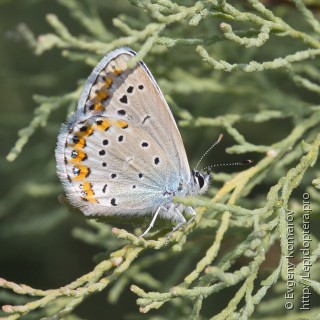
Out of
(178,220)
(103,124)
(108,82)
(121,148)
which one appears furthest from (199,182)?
(108,82)

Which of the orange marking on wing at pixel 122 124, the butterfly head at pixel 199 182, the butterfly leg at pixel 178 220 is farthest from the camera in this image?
the butterfly head at pixel 199 182

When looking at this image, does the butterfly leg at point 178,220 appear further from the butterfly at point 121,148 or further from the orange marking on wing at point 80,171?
the orange marking on wing at point 80,171

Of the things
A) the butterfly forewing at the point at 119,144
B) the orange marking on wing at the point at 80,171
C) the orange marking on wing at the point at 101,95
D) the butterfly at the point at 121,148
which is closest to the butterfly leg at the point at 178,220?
the butterfly at the point at 121,148

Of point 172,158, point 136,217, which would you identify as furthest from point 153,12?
point 136,217

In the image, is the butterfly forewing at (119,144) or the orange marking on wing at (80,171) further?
the orange marking on wing at (80,171)

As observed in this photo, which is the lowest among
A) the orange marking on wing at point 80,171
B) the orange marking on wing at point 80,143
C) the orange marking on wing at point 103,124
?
the orange marking on wing at point 80,171

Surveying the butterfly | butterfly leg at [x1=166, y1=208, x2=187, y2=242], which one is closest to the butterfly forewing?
the butterfly

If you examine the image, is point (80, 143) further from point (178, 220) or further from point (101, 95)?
point (178, 220)

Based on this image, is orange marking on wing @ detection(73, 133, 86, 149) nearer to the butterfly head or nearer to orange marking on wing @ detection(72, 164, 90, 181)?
orange marking on wing @ detection(72, 164, 90, 181)
